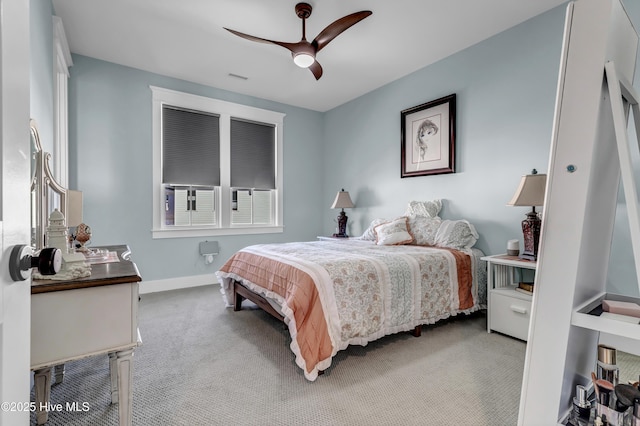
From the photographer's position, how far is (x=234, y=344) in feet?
8.16

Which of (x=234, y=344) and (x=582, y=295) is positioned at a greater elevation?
(x=582, y=295)

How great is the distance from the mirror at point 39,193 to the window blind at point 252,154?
289cm

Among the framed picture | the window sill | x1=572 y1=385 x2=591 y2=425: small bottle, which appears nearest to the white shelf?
x1=572 y1=385 x2=591 y2=425: small bottle

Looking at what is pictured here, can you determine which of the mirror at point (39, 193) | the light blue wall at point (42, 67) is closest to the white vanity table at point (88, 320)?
the mirror at point (39, 193)

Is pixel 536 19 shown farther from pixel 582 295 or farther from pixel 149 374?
pixel 149 374

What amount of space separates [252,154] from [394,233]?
103 inches

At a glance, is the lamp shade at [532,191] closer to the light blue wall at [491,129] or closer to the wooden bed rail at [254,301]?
the light blue wall at [491,129]

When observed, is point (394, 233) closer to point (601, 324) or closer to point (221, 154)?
point (601, 324)

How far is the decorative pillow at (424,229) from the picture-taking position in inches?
135

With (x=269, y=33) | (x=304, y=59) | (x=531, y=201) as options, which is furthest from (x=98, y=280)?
(x=531, y=201)

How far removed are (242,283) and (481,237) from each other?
8.38ft

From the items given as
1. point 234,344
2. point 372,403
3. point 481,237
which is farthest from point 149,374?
point 481,237

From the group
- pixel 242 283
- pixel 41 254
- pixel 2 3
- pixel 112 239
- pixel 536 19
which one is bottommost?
pixel 242 283

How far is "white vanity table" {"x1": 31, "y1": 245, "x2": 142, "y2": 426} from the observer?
3.70 feet
